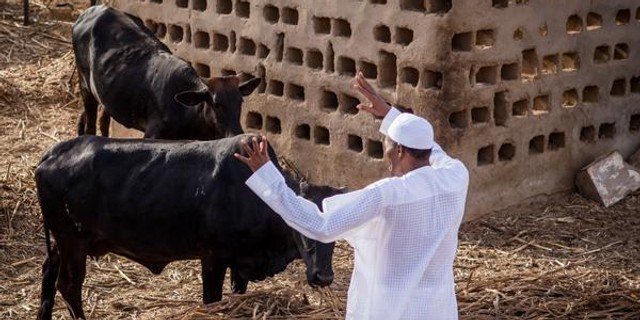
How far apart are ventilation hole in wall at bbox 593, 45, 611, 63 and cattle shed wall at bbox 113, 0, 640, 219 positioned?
11 millimetres

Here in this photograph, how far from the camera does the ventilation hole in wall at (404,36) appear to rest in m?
11.0

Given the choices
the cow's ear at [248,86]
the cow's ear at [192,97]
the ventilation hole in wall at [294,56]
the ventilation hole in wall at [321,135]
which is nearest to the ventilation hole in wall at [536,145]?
the ventilation hole in wall at [321,135]

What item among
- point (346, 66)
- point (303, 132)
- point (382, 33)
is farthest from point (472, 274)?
point (303, 132)

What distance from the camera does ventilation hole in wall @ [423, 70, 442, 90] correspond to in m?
11.0

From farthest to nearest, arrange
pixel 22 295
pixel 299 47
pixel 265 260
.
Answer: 1. pixel 299 47
2. pixel 22 295
3. pixel 265 260

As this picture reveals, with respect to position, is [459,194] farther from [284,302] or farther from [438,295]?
[284,302]

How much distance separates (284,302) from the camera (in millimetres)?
9023

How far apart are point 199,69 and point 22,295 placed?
323 cm

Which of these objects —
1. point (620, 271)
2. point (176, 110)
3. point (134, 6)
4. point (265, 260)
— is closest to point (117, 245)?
point (265, 260)

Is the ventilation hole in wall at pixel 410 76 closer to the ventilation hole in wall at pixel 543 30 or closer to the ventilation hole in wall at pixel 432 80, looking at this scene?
the ventilation hole in wall at pixel 432 80

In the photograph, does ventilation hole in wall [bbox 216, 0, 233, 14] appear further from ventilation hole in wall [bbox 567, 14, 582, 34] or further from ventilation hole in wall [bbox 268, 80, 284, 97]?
ventilation hole in wall [bbox 567, 14, 582, 34]

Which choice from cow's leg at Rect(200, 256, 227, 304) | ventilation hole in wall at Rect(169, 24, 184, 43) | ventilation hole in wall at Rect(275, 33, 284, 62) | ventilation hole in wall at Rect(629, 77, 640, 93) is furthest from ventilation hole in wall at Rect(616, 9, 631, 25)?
cow's leg at Rect(200, 256, 227, 304)

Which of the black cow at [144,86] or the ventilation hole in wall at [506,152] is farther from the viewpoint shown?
the ventilation hole in wall at [506,152]

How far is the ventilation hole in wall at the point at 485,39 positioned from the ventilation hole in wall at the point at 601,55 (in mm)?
1011
